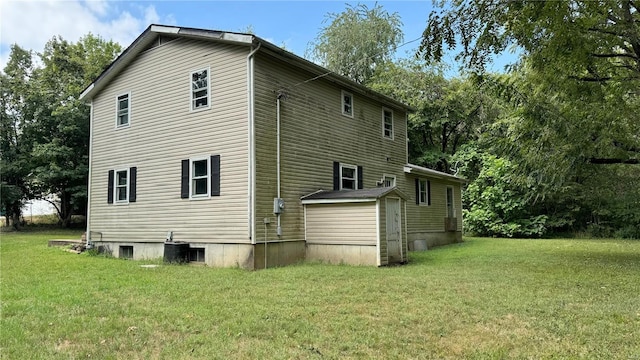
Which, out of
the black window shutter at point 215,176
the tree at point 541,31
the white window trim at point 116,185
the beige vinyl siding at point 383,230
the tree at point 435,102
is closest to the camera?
the tree at point 541,31

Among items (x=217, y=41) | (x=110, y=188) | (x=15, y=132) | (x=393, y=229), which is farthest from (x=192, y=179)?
(x=15, y=132)

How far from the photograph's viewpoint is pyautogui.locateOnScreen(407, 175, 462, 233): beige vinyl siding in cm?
1683

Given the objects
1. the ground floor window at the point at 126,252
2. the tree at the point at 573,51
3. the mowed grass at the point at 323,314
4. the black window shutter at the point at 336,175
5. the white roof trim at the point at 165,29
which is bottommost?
the mowed grass at the point at 323,314

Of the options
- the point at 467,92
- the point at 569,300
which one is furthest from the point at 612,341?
the point at 467,92

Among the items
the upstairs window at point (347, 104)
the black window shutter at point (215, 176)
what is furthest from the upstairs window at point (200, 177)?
the upstairs window at point (347, 104)

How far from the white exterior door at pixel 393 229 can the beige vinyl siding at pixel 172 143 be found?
3619 mm

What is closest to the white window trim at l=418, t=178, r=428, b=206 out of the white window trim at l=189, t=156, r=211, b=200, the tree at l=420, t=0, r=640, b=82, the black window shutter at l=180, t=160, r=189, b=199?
the tree at l=420, t=0, r=640, b=82

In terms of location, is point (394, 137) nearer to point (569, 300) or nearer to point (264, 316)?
point (569, 300)

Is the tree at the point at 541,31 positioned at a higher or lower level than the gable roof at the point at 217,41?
lower

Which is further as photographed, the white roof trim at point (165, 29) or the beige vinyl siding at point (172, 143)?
the white roof trim at point (165, 29)

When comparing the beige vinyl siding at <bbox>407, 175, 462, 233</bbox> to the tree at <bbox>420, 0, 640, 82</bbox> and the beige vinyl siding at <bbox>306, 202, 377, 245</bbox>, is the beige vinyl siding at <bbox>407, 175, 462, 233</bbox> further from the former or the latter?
the tree at <bbox>420, 0, 640, 82</bbox>

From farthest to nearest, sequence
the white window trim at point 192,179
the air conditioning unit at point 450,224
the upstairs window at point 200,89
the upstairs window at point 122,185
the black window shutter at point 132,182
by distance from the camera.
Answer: the air conditioning unit at point 450,224 < the upstairs window at point 122,185 < the black window shutter at point 132,182 < the upstairs window at point 200,89 < the white window trim at point 192,179

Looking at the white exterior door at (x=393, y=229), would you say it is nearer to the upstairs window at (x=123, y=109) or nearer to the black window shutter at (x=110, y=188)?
the upstairs window at (x=123, y=109)

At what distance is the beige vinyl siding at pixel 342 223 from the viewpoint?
1082 centimetres
